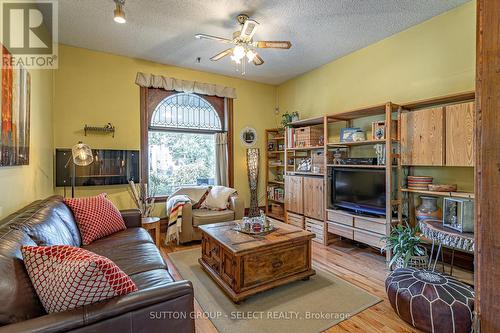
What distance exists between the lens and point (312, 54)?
3688 millimetres

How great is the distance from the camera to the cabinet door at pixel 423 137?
247cm

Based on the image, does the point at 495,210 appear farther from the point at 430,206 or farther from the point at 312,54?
the point at 312,54

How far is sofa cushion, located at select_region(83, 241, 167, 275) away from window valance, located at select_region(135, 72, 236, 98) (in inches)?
106

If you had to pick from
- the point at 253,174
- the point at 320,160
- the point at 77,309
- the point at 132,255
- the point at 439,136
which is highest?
the point at 439,136

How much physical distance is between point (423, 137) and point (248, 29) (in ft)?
7.12

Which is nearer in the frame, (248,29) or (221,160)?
(248,29)

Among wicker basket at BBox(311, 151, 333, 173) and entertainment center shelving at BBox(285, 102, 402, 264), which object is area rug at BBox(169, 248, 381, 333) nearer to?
entertainment center shelving at BBox(285, 102, 402, 264)

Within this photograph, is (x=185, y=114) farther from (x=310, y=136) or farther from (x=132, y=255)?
(x=132, y=255)

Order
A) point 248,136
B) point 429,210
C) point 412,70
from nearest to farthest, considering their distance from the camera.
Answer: point 429,210
point 412,70
point 248,136

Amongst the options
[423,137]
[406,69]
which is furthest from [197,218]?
[406,69]

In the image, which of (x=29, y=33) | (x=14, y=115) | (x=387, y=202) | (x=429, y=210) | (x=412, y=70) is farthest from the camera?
(x=412, y=70)

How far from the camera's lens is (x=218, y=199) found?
151 inches

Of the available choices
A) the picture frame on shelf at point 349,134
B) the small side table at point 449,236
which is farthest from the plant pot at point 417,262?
the picture frame on shelf at point 349,134

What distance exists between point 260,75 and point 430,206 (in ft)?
11.1
